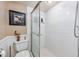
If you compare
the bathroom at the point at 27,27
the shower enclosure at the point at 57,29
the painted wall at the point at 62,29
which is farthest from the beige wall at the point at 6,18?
the painted wall at the point at 62,29

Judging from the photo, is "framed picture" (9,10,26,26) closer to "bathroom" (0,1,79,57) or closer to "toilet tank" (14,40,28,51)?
"bathroom" (0,1,79,57)

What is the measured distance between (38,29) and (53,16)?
0.69 m

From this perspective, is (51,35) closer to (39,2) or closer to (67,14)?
(67,14)

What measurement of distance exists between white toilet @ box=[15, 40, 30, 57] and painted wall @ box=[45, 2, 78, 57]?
0.64 metres

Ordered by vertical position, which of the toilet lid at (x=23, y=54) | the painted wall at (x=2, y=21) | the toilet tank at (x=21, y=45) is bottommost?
the toilet lid at (x=23, y=54)

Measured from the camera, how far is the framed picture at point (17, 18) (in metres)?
1.51

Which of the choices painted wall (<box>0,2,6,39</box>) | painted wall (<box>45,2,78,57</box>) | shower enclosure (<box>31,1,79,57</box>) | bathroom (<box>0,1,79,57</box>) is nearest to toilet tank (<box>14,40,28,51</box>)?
bathroom (<box>0,1,79,57</box>)

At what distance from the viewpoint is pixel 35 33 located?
181cm

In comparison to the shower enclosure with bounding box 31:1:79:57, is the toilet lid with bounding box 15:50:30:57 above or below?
below

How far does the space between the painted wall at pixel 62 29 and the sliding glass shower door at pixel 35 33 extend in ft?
0.87

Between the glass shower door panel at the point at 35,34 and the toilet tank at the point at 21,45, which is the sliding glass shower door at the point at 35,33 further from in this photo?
the toilet tank at the point at 21,45

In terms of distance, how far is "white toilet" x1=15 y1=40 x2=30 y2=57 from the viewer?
5.13 ft

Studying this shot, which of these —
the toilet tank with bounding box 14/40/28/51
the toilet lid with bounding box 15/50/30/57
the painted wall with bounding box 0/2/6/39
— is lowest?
the toilet lid with bounding box 15/50/30/57

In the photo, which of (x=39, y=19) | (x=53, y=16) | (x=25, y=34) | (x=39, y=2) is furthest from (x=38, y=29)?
(x=53, y=16)
